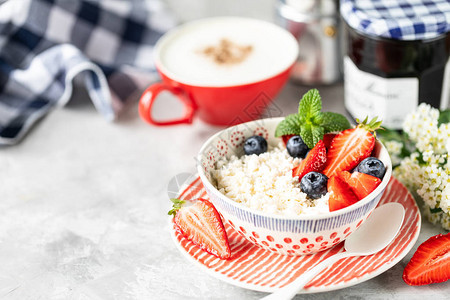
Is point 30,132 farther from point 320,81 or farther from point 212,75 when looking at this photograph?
point 320,81

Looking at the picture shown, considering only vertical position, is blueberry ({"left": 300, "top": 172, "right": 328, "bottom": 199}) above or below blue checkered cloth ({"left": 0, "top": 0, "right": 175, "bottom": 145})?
above

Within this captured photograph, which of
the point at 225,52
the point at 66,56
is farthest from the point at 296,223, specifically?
Answer: the point at 66,56

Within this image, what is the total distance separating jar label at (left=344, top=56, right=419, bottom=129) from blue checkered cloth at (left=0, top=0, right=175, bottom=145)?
486 mm

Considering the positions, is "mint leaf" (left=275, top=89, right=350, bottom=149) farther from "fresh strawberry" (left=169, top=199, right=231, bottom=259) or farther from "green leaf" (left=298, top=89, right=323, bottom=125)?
"fresh strawberry" (left=169, top=199, right=231, bottom=259)

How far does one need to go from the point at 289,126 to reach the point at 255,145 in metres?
0.06

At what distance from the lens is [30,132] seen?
3.83ft

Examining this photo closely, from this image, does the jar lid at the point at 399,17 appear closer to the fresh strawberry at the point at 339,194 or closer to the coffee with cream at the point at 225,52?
the coffee with cream at the point at 225,52

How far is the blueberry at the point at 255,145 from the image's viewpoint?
82 centimetres

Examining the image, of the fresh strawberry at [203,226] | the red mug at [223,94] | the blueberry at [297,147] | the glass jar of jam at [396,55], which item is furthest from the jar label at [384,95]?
the fresh strawberry at [203,226]

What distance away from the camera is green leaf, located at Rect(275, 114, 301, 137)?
0.82m

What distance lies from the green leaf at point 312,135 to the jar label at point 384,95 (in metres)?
0.23

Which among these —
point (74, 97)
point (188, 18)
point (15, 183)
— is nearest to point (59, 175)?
point (15, 183)

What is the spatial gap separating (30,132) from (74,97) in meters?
0.14


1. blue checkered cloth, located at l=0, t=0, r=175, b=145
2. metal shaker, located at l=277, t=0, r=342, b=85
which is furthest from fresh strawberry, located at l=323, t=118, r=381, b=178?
blue checkered cloth, located at l=0, t=0, r=175, b=145
